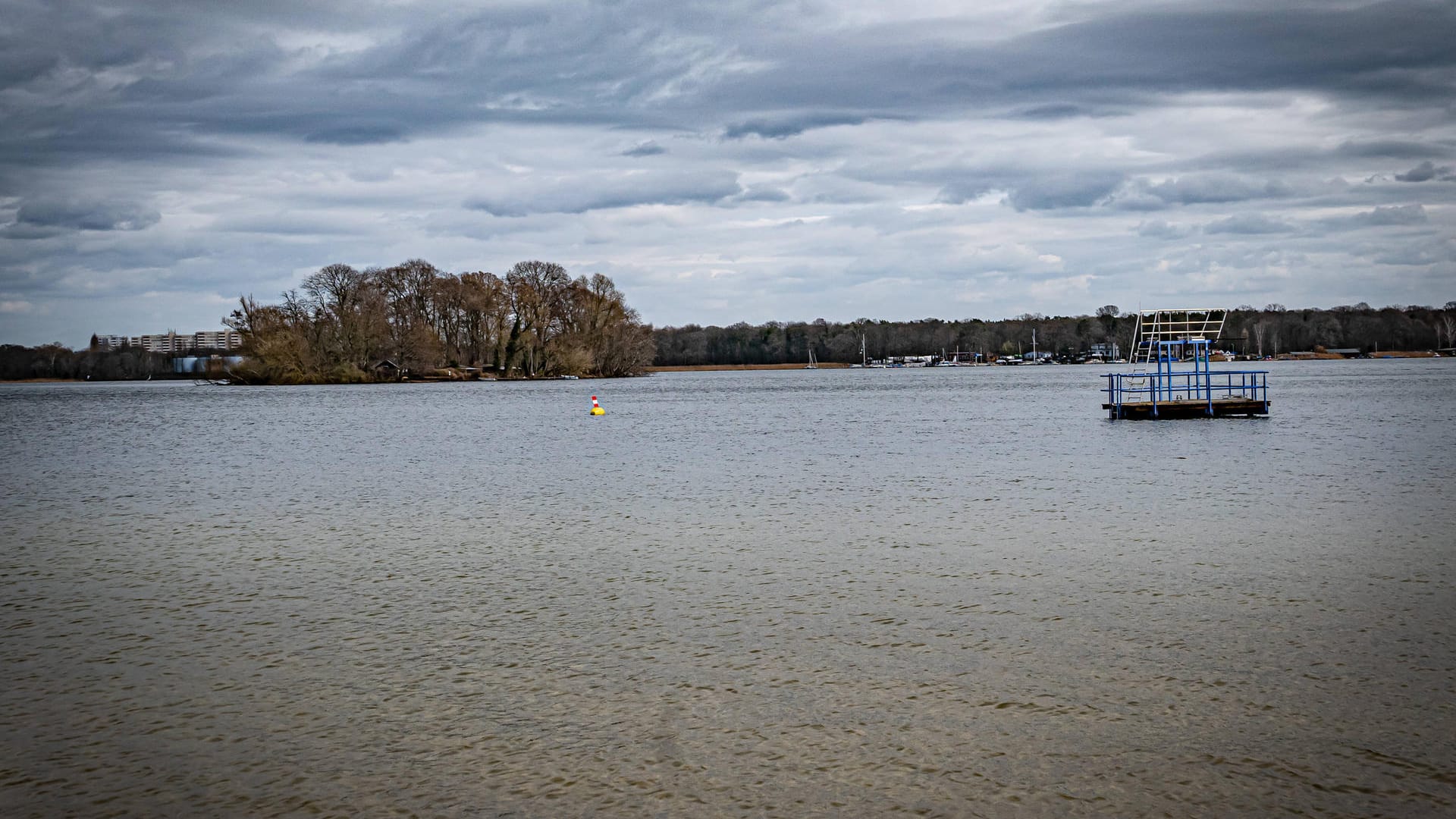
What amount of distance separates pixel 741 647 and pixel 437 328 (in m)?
128

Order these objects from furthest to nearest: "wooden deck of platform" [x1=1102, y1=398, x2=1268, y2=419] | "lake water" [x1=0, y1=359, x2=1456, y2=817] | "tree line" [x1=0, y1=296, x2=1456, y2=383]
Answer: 1. "tree line" [x1=0, y1=296, x2=1456, y2=383]
2. "wooden deck of platform" [x1=1102, y1=398, x2=1268, y2=419]
3. "lake water" [x1=0, y1=359, x2=1456, y2=817]

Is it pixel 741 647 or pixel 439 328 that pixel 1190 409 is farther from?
pixel 439 328

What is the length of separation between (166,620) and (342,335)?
11114 centimetres

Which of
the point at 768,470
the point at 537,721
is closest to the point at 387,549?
the point at 537,721

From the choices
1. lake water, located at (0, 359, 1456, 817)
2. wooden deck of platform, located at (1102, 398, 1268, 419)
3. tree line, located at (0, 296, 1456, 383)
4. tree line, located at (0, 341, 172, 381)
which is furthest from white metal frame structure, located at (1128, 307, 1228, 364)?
tree line, located at (0, 341, 172, 381)

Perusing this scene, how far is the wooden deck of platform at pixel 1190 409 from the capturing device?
144 feet

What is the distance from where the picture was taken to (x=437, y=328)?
5202 inches

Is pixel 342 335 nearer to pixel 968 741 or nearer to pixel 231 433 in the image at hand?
pixel 231 433

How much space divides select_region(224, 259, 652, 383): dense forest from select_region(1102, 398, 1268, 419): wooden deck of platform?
292ft

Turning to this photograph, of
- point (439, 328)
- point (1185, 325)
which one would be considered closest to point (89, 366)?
point (439, 328)

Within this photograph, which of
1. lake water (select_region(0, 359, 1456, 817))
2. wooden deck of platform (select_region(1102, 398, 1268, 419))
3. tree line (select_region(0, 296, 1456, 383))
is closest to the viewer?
lake water (select_region(0, 359, 1456, 817))

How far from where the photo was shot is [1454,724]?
7.21 metres

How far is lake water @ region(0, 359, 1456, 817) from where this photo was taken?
653 cm

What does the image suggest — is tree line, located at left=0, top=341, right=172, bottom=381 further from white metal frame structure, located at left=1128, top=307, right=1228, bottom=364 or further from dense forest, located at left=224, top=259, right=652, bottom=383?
white metal frame structure, located at left=1128, top=307, right=1228, bottom=364
